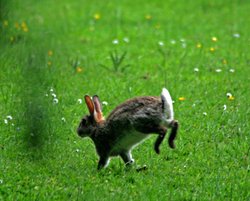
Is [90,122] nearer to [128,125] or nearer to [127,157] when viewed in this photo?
[127,157]

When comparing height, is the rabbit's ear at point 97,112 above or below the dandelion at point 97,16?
above

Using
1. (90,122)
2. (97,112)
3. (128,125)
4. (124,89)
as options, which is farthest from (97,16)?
(128,125)

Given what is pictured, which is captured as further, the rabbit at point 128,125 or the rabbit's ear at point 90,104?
the rabbit's ear at point 90,104

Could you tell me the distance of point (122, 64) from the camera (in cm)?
898

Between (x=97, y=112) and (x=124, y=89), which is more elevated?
(x=97, y=112)

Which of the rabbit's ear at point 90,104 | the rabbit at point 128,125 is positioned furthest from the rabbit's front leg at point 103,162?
the rabbit's ear at point 90,104

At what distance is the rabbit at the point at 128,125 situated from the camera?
497 centimetres

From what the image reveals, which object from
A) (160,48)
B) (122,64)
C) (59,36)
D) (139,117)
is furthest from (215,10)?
(59,36)

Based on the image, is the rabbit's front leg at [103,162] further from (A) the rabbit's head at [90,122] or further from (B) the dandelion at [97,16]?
(B) the dandelion at [97,16]

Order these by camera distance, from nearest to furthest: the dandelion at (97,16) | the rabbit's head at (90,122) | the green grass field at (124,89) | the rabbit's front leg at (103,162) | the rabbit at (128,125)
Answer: the green grass field at (124,89)
the rabbit at (128,125)
the rabbit's front leg at (103,162)
the rabbit's head at (90,122)
the dandelion at (97,16)

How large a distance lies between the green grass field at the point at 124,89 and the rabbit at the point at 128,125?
202mm

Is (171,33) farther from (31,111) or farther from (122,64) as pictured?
(31,111)

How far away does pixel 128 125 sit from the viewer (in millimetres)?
5164

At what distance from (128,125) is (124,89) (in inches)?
109
